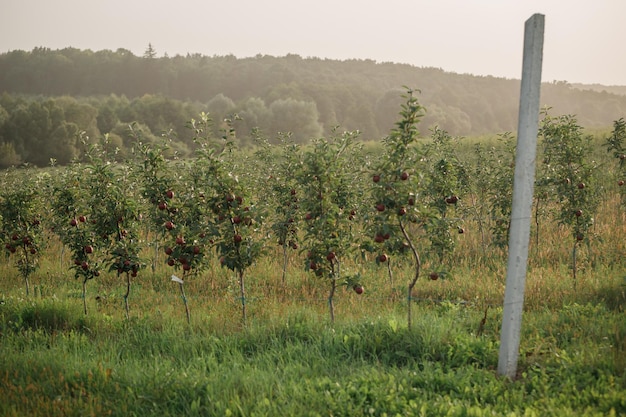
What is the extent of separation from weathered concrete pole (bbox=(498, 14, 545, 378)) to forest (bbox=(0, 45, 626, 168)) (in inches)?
1948

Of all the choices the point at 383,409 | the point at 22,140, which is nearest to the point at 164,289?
the point at 383,409

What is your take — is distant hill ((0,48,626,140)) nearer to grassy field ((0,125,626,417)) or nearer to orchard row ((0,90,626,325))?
orchard row ((0,90,626,325))

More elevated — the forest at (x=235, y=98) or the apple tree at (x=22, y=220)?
the forest at (x=235, y=98)

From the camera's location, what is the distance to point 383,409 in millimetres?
4469

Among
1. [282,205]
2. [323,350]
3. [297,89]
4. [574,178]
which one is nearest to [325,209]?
[323,350]

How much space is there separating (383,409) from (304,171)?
3.50 meters

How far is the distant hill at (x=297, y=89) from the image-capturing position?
71188 millimetres

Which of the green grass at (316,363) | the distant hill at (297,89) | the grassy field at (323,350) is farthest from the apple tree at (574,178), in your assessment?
the distant hill at (297,89)

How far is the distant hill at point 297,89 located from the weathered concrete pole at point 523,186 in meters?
59.4

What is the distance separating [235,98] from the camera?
85.9 meters

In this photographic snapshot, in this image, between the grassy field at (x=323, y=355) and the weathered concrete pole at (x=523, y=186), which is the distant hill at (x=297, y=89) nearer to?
the grassy field at (x=323, y=355)

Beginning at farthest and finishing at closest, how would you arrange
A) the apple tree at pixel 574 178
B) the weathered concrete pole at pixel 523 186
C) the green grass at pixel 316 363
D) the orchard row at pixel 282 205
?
the apple tree at pixel 574 178 < the orchard row at pixel 282 205 < the weathered concrete pole at pixel 523 186 < the green grass at pixel 316 363

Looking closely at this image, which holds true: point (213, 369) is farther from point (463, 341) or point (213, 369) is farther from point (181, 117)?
point (181, 117)

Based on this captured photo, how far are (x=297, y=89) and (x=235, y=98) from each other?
13.0 meters
